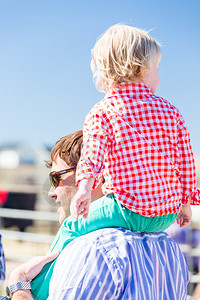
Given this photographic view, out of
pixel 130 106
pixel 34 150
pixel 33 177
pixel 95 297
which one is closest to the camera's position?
pixel 95 297

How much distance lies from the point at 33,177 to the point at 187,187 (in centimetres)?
944

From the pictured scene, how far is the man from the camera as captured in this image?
3.37 ft

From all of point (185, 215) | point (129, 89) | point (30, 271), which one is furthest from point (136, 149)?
point (30, 271)

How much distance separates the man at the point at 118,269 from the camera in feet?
3.37

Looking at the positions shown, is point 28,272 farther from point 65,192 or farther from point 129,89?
point 129,89

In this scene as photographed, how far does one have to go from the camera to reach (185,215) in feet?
4.13

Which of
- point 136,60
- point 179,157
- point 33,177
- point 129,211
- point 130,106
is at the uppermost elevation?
point 136,60

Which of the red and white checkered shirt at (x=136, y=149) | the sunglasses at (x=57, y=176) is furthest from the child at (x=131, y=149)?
the sunglasses at (x=57, y=176)

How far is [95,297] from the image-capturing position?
102cm

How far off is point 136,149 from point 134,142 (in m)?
0.02

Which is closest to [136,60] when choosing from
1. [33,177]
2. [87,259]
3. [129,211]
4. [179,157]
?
[179,157]

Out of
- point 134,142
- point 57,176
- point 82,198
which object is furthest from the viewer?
point 57,176

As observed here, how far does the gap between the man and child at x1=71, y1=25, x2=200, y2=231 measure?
0.19 feet

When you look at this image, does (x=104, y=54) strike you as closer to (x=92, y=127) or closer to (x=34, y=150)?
(x=92, y=127)
